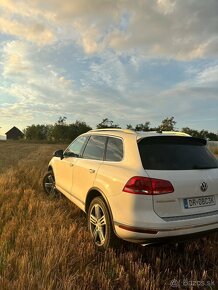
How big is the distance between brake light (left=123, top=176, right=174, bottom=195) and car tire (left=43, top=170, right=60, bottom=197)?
13.6ft

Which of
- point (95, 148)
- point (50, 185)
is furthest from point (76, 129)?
point (95, 148)

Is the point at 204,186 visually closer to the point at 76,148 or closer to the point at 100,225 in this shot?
the point at 100,225

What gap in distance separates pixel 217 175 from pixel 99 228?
1.79 m

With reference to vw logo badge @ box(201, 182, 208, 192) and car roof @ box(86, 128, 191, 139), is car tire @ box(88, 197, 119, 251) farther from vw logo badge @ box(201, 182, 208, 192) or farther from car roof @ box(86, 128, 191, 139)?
vw logo badge @ box(201, 182, 208, 192)

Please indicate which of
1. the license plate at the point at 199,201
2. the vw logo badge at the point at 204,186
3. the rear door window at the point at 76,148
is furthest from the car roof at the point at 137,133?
the license plate at the point at 199,201

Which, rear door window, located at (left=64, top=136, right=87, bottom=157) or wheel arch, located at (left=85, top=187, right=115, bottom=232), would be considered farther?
rear door window, located at (left=64, top=136, right=87, bottom=157)

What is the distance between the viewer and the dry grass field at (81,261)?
3475 millimetres

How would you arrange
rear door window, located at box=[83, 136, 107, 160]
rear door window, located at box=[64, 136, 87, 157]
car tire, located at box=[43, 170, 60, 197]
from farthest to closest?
car tire, located at box=[43, 170, 60, 197] < rear door window, located at box=[64, 136, 87, 157] < rear door window, located at box=[83, 136, 107, 160]

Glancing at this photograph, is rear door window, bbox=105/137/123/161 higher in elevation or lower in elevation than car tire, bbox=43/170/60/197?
higher

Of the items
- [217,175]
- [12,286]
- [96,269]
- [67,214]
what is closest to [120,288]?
[96,269]

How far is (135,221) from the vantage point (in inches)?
157

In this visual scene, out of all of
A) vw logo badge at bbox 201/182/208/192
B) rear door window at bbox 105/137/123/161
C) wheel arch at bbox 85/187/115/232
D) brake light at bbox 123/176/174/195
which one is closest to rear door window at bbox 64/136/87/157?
rear door window at bbox 105/137/123/161

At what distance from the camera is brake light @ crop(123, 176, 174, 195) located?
3979 millimetres

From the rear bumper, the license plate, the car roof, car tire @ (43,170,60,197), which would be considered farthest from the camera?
car tire @ (43,170,60,197)
